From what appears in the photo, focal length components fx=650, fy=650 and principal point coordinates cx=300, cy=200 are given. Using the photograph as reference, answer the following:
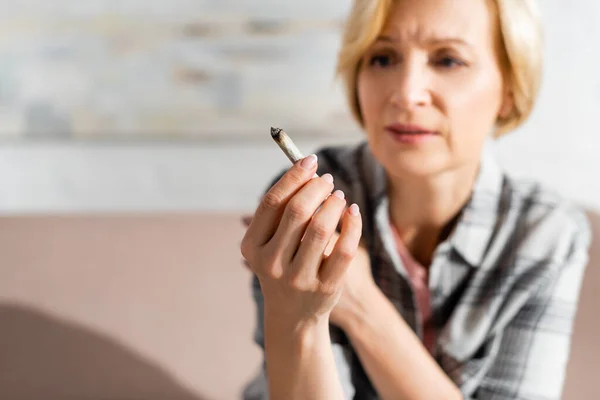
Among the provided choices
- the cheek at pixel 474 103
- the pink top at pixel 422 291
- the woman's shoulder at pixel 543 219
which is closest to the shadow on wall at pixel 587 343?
the woman's shoulder at pixel 543 219

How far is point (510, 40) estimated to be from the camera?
2.67 feet

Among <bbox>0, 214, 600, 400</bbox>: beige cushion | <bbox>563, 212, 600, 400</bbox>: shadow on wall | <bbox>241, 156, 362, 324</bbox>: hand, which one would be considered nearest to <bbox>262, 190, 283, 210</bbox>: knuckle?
<bbox>241, 156, 362, 324</bbox>: hand

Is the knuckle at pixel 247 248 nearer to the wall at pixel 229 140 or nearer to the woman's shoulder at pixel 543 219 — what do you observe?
the woman's shoulder at pixel 543 219

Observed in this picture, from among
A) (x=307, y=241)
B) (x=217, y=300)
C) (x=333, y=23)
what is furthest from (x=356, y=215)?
(x=333, y=23)

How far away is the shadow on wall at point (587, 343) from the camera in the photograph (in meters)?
1.10

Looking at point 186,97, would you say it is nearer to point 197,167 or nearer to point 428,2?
point 197,167

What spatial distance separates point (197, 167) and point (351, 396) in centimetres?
64

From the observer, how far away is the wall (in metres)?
1.29

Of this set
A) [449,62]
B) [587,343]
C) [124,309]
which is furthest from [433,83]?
[124,309]

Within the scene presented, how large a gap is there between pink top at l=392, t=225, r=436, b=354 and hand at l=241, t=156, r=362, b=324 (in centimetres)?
31

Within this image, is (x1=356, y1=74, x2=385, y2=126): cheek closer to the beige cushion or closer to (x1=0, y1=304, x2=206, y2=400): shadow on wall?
the beige cushion

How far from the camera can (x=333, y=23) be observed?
129 centimetres

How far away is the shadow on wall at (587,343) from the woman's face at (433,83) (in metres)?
0.48

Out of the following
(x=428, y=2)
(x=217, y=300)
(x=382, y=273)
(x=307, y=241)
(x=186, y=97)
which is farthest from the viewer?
(x=186, y=97)
